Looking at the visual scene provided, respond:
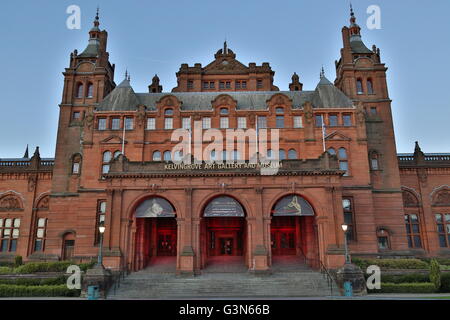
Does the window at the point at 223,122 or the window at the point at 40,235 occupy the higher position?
the window at the point at 223,122

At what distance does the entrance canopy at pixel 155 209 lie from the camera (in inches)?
1195

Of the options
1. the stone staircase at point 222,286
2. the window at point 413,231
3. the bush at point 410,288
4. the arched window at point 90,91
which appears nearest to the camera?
the bush at point 410,288

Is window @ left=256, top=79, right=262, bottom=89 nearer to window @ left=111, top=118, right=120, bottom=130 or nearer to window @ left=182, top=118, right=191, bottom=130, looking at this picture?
window @ left=182, top=118, right=191, bottom=130

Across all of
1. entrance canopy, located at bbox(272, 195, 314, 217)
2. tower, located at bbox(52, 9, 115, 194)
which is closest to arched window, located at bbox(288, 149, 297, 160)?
entrance canopy, located at bbox(272, 195, 314, 217)

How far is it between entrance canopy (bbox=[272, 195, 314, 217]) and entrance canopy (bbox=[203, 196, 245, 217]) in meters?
3.13

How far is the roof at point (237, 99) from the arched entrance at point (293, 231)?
45.7 ft

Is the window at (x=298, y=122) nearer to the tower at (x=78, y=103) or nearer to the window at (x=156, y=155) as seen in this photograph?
the window at (x=156, y=155)

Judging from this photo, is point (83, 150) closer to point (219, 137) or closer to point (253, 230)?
point (219, 137)

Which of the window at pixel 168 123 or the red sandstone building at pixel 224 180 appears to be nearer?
the red sandstone building at pixel 224 180

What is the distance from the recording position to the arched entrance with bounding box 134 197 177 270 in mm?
30578

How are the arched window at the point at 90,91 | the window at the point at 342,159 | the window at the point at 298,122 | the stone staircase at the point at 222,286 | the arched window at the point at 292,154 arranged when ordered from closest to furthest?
1. the stone staircase at the point at 222,286
2. the window at the point at 342,159
3. the arched window at the point at 292,154
4. the window at the point at 298,122
5. the arched window at the point at 90,91

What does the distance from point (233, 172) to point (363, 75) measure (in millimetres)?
24554

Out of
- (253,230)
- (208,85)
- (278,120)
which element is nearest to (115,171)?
(253,230)

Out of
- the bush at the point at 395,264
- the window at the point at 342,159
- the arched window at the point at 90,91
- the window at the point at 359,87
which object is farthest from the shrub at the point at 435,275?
the arched window at the point at 90,91
